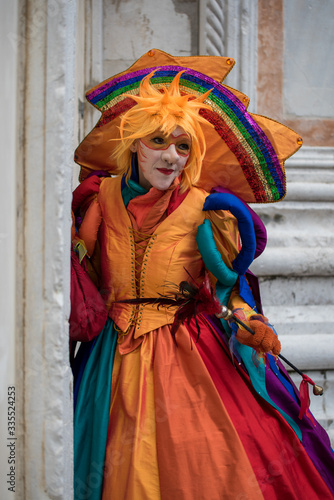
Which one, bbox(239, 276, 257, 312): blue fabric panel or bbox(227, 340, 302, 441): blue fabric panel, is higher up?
bbox(239, 276, 257, 312): blue fabric panel

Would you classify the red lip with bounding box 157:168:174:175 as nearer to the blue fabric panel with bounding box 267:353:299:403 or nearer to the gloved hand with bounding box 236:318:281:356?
the gloved hand with bounding box 236:318:281:356

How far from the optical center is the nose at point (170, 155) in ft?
4.27

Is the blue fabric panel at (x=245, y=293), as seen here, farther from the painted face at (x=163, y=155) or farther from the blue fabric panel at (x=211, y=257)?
the painted face at (x=163, y=155)

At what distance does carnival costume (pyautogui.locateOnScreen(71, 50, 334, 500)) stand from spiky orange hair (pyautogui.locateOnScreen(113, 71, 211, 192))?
0.15 ft

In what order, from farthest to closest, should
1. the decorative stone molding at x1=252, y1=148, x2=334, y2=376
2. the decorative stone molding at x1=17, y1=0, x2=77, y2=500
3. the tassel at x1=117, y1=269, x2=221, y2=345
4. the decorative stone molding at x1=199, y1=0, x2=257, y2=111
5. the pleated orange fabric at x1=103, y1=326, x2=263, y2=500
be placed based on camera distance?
the decorative stone molding at x1=199, y1=0, x2=257, y2=111 < the decorative stone molding at x1=252, y1=148, x2=334, y2=376 < the tassel at x1=117, y1=269, x2=221, y2=345 < the pleated orange fabric at x1=103, y1=326, x2=263, y2=500 < the decorative stone molding at x1=17, y1=0, x2=77, y2=500

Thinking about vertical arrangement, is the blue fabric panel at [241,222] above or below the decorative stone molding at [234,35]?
below

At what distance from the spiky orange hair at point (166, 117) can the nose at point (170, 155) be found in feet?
0.12

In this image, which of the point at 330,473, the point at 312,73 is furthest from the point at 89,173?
the point at 312,73

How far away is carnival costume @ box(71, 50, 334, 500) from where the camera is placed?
46.1 inches

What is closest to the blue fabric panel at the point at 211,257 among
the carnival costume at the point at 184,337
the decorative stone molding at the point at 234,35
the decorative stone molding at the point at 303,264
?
the carnival costume at the point at 184,337

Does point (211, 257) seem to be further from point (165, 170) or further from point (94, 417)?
point (94, 417)

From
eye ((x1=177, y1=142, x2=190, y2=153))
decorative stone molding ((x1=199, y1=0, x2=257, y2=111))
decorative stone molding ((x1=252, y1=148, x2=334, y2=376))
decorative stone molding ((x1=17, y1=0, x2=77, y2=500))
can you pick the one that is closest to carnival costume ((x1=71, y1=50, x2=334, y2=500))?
eye ((x1=177, y1=142, x2=190, y2=153))

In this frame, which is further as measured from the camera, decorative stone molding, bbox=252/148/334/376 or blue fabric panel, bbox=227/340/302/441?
decorative stone molding, bbox=252/148/334/376

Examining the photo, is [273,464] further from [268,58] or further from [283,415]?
[268,58]
